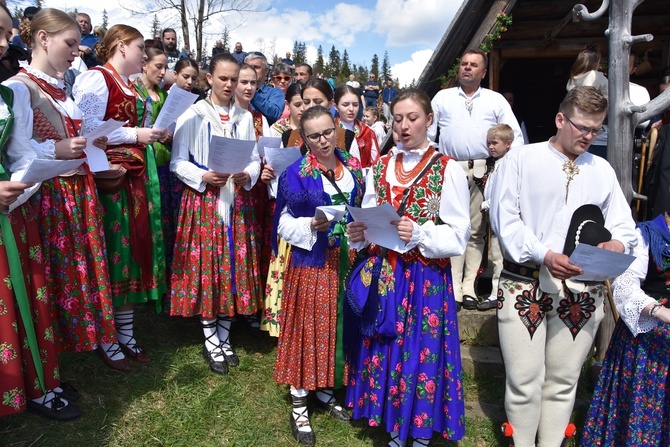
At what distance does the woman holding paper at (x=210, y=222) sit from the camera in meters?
3.48

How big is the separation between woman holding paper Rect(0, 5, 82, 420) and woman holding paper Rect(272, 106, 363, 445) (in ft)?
4.20

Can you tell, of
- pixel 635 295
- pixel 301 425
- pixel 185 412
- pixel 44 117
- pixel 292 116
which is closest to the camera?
pixel 635 295

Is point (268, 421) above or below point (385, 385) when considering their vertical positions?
below

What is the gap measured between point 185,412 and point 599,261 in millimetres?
2550

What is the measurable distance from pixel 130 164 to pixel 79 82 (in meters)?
0.60

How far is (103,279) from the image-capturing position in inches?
120

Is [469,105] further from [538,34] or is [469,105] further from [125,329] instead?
[125,329]

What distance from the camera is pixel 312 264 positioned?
9.41ft

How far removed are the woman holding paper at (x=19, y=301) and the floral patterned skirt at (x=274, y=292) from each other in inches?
58.5

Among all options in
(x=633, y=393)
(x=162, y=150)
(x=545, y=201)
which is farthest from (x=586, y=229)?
(x=162, y=150)

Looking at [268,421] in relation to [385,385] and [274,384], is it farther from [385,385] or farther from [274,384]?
[385,385]

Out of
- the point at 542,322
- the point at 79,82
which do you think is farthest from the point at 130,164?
the point at 542,322

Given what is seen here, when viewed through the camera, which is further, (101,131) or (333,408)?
(333,408)

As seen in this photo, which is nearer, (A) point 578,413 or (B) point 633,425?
(B) point 633,425
